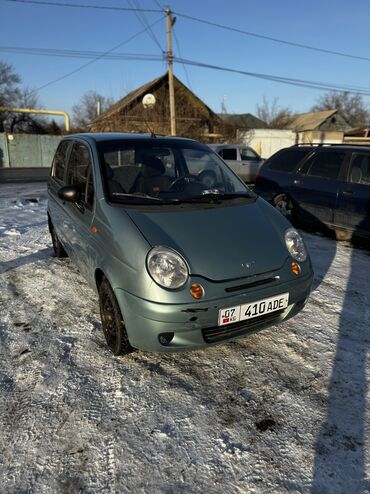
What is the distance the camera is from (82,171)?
359 cm

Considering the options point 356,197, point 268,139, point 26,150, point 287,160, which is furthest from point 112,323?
point 268,139

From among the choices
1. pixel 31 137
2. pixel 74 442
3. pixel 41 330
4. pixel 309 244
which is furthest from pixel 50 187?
pixel 31 137

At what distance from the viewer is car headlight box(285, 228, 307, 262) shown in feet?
9.39

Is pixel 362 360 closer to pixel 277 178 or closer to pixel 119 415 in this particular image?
pixel 119 415

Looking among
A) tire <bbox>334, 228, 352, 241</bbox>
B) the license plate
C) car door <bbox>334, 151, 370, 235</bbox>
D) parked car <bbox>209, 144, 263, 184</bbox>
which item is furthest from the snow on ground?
parked car <bbox>209, 144, 263, 184</bbox>

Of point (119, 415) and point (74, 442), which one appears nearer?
point (74, 442)

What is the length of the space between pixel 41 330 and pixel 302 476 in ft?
7.83

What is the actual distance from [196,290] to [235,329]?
0.44 meters

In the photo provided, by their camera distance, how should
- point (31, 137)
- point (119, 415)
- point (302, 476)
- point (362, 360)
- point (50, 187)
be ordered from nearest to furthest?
point (302, 476)
point (119, 415)
point (362, 360)
point (50, 187)
point (31, 137)

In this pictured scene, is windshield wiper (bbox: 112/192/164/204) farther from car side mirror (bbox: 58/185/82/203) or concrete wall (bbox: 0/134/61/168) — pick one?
concrete wall (bbox: 0/134/61/168)

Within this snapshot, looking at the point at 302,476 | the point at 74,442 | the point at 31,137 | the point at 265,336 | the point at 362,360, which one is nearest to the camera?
the point at 302,476

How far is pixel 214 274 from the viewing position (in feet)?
8.00

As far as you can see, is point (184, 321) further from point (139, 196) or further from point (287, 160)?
point (287, 160)

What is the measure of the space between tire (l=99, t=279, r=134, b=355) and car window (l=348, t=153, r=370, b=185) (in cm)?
452
